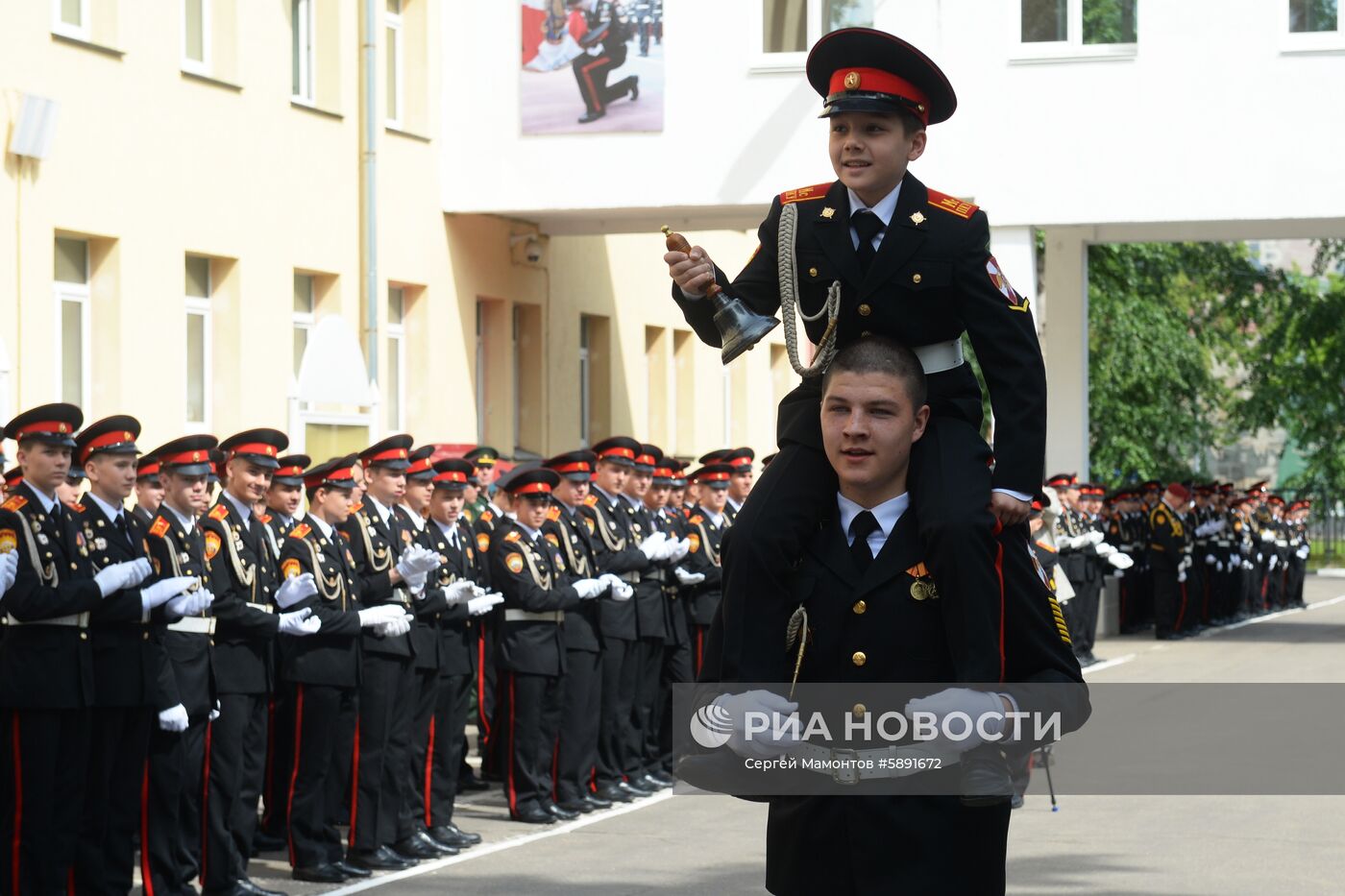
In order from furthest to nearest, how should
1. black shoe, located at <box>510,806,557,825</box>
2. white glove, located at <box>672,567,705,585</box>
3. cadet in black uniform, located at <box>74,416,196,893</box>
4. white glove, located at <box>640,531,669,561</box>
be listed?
white glove, located at <box>672,567,705,585</box> → white glove, located at <box>640,531,669,561</box> → black shoe, located at <box>510,806,557,825</box> → cadet in black uniform, located at <box>74,416,196,893</box>

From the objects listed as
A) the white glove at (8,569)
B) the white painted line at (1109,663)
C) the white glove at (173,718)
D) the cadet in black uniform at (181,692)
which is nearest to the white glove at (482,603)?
the cadet in black uniform at (181,692)

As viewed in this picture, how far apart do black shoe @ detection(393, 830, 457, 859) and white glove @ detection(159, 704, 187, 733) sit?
2.04m


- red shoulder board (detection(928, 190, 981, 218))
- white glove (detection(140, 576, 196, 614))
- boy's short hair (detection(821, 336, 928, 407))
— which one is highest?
red shoulder board (detection(928, 190, 981, 218))

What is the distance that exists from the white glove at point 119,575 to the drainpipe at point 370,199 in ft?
41.9

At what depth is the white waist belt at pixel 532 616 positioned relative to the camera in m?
12.6

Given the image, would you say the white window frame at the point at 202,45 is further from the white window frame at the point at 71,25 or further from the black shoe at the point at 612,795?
the black shoe at the point at 612,795

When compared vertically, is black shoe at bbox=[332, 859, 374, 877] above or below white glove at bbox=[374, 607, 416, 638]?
below

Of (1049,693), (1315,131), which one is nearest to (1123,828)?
(1049,693)

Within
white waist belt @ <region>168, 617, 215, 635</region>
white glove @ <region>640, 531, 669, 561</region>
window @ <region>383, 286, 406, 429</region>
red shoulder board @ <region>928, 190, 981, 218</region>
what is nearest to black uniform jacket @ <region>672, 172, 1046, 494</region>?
red shoulder board @ <region>928, 190, 981, 218</region>

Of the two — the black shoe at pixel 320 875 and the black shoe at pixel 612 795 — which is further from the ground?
the black shoe at pixel 320 875

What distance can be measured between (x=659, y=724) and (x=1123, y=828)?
3.65 meters

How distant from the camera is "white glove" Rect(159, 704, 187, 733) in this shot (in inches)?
368

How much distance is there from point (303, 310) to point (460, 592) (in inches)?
390

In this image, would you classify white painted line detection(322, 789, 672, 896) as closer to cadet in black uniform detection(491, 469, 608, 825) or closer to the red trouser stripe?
cadet in black uniform detection(491, 469, 608, 825)
